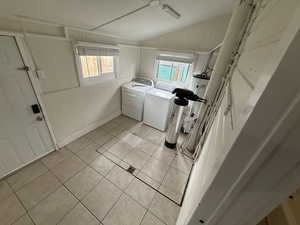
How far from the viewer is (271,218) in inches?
34.4

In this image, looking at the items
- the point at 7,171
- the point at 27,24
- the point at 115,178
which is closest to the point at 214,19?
the point at 27,24

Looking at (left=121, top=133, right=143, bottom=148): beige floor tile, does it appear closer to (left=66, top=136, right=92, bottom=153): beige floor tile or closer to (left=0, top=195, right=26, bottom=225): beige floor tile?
(left=66, top=136, right=92, bottom=153): beige floor tile

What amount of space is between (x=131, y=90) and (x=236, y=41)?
2273 millimetres

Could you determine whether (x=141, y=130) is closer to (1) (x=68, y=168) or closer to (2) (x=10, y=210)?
(1) (x=68, y=168)

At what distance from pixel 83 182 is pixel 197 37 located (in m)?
3.55

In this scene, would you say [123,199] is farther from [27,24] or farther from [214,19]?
[214,19]

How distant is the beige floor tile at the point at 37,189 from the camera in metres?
1.53

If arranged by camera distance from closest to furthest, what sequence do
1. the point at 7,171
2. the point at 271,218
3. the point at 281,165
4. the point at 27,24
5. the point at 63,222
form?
the point at 281,165, the point at 271,218, the point at 63,222, the point at 27,24, the point at 7,171

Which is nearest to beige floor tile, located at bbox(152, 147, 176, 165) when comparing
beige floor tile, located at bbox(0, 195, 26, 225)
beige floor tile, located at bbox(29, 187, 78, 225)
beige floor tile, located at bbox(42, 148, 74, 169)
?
beige floor tile, located at bbox(29, 187, 78, 225)

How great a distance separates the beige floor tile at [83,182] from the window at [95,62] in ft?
5.27

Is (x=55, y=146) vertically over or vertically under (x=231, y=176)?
under

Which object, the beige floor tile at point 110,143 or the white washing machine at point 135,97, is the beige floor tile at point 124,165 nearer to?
the beige floor tile at point 110,143

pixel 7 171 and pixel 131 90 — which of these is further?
pixel 131 90

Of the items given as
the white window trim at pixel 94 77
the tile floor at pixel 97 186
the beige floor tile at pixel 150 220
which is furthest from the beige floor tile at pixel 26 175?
the beige floor tile at pixel 150 220
